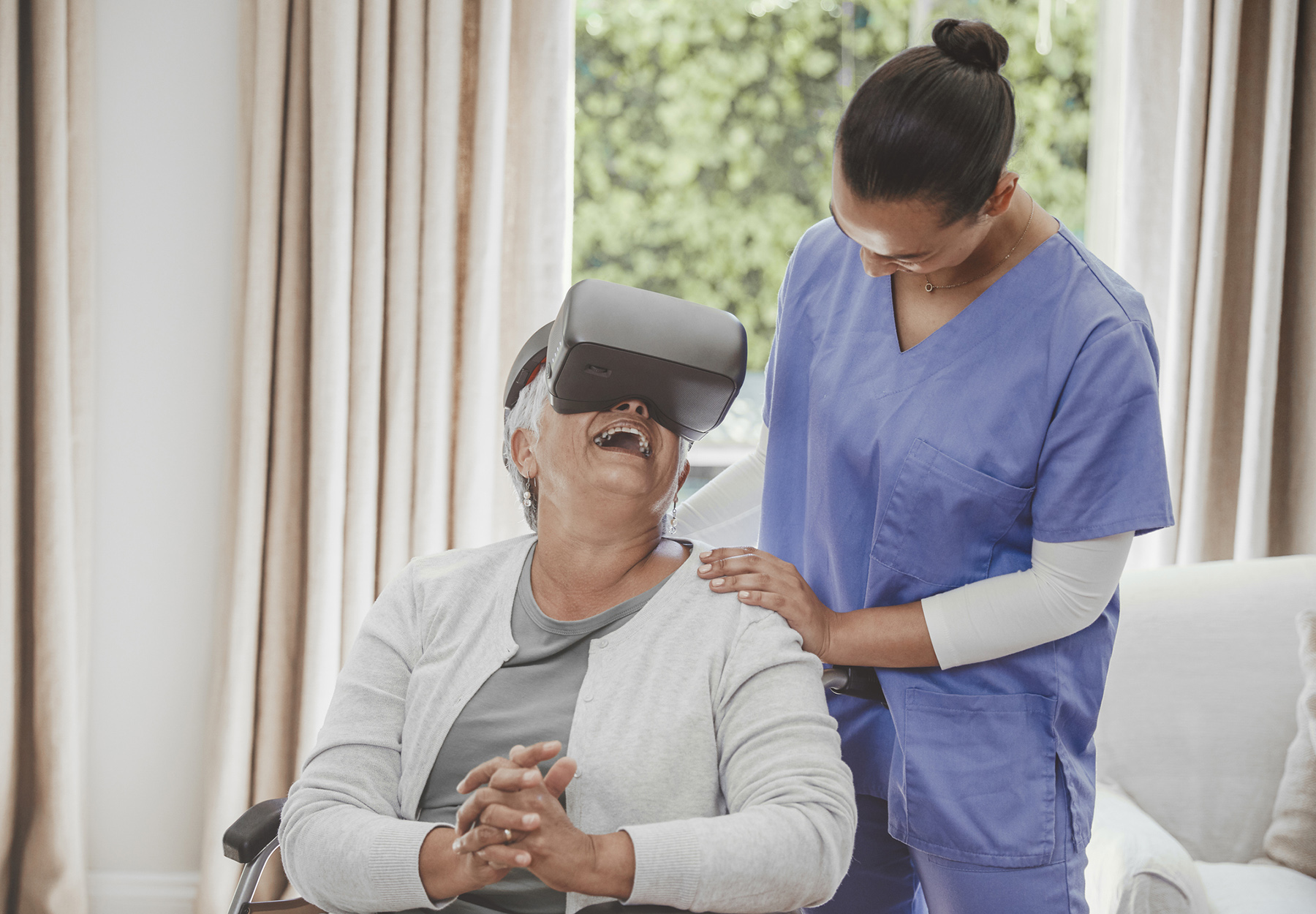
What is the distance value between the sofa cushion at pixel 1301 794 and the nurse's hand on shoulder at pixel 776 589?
1176mm

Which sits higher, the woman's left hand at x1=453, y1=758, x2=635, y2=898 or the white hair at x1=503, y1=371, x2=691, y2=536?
the white hair at x1=503, y1=371, x2=691, y2=536

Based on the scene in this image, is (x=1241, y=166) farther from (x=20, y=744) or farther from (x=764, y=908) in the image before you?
(x=20, y=744)

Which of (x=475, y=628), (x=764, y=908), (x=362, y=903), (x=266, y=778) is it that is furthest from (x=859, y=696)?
(x=266, y=778)

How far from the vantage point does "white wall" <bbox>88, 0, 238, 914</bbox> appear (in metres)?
2.32

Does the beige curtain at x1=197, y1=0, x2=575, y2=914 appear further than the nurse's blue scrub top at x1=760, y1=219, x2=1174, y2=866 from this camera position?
Yes

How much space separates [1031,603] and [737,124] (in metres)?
1.89

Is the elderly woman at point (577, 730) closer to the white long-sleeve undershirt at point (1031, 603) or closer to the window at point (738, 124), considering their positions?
the white long-sleeve undershirt at point (1031, 603)

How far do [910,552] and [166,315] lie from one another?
1956mm

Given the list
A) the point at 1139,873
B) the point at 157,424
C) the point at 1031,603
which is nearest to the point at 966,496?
the point at 1031,603

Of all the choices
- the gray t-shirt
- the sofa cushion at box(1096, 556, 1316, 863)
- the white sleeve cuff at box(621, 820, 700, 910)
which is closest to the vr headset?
the gray t-shirt

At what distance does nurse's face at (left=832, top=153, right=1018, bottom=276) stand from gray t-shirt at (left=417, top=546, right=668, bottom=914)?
1.76 feet

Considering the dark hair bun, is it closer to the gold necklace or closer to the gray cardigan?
the gold necklace

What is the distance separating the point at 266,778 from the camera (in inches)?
89.7

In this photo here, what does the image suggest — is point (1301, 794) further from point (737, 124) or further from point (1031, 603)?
point (737, 124)
